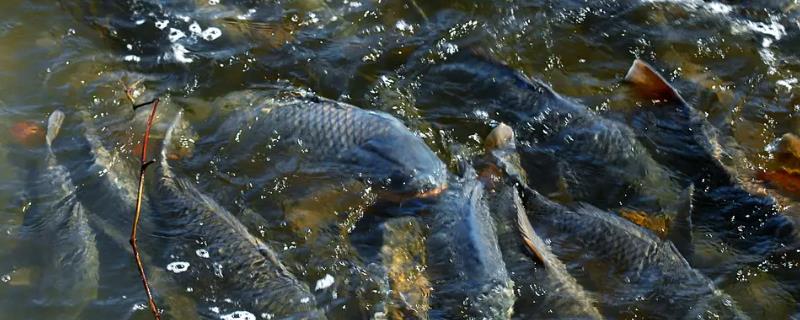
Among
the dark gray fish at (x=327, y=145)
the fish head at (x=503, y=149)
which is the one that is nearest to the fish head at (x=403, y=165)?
the dark gray fish at (x=327, y=145)

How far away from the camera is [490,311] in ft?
10.6

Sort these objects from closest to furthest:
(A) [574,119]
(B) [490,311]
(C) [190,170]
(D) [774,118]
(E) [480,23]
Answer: (B) [490,311] < (C) [190,170] < (A) [574,119] < (D) [774,118] < (E) [480,23]

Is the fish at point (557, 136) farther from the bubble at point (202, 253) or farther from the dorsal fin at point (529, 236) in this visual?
the bubble at point (202, 253)

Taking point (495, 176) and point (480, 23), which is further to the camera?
point (480, 23)

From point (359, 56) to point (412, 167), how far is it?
1098mm

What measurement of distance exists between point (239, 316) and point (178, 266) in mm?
372

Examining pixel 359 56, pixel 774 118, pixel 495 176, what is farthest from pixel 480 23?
pixel 774 118

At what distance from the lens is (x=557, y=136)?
4.11 meters

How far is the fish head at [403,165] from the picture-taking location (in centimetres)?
368

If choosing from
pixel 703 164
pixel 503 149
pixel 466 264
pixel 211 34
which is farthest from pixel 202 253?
pixel 703 164

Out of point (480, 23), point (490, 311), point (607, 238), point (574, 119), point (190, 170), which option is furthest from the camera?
point (480, 23)

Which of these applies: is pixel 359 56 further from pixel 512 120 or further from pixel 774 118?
pixel 774 118

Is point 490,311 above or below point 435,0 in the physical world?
below

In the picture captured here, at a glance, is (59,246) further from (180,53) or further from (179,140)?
(180,53)
